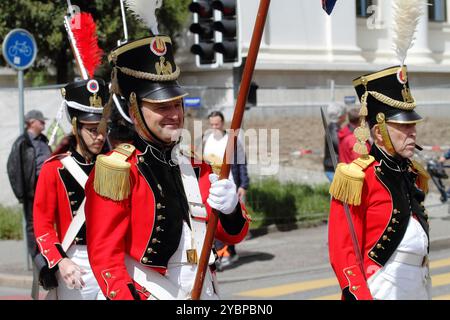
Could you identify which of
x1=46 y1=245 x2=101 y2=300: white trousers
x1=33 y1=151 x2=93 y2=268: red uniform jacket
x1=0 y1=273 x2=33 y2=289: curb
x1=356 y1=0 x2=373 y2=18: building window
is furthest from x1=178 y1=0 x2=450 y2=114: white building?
x1=46 y1=245 x2=101 y2=300: white trousers

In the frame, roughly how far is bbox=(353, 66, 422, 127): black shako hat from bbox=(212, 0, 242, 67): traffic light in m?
6.45

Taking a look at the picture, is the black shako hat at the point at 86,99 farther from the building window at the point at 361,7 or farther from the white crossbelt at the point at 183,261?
the building window at the point at 361,7

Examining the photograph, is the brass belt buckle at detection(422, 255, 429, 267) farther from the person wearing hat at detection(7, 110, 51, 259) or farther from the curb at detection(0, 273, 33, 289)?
the curb at detection(0, 273, 33, 289)

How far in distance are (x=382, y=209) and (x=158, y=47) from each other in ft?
4.89

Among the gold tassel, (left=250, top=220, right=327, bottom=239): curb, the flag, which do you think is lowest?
(left=250, top=220, right=327, bottom=239): curb

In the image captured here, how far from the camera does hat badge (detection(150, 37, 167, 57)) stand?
4.54m

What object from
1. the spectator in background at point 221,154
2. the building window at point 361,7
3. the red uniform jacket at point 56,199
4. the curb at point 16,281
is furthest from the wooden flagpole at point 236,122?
the building window at point 361,7

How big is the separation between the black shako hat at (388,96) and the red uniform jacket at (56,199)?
2.05 metres

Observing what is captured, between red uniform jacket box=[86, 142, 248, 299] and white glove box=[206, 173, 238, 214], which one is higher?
white glove box=[206, 173, 238, 214]

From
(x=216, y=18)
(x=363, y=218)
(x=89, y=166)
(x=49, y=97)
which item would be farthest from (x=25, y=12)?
(x=363, y=218)

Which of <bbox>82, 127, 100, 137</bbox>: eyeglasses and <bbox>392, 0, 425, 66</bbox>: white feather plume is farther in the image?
<bbox>82, 127, 100, 137</bbox>: eyeglasses
